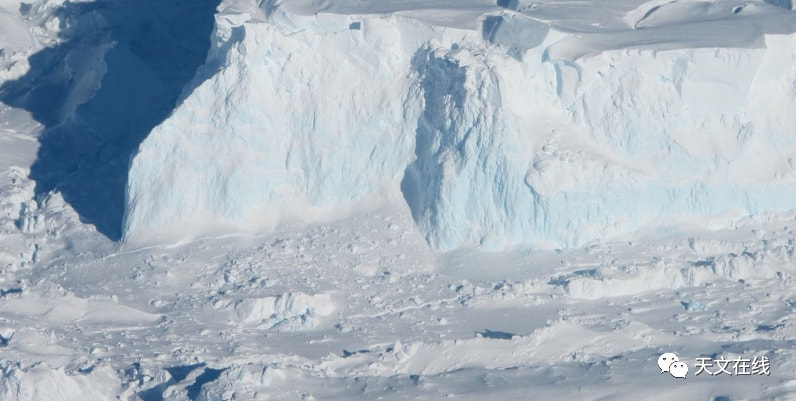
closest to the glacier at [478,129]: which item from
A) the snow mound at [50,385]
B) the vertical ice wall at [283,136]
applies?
the vertical ice wall at [283,136]

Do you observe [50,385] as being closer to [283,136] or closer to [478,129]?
[283,136]

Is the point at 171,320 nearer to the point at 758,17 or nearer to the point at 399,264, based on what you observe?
the point at 399,264

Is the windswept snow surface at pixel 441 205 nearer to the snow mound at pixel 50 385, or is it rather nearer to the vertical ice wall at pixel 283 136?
the vertical ice wall at pixel 283 136

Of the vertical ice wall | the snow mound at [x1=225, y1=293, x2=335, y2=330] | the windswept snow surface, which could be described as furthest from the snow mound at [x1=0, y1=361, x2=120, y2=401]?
the vertical ice wall

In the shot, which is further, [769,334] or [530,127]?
[530,127]

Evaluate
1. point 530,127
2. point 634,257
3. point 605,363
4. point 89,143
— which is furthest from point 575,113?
point 89,143

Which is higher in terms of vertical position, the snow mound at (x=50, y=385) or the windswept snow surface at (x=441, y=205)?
the windswept snow surface at (x=441, y=205)

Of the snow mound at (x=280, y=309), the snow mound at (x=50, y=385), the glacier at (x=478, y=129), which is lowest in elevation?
the snow mound at (x=50, y=385)

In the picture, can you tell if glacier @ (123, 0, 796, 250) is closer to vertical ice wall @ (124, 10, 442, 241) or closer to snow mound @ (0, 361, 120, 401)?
vertical ice wall @ (124, 10, 442, 241)
